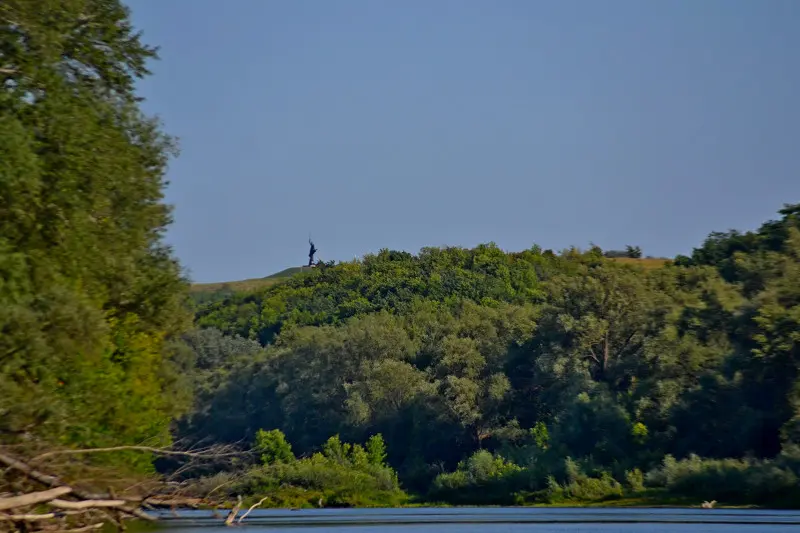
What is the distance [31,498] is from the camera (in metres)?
16.0

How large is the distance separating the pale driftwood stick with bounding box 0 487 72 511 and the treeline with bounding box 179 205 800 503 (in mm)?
43759

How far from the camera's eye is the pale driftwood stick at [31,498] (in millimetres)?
15227

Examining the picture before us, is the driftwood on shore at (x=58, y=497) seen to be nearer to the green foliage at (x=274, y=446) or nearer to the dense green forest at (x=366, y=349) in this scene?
the dense green forest at (x=366, y=349)

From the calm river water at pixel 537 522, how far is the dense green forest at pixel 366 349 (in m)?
3.70

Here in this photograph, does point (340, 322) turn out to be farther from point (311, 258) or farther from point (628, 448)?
point (311, 258)

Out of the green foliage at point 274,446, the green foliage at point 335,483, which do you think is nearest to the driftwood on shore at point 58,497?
the green foliage at point 335,483

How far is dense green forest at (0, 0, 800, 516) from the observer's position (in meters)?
23.3

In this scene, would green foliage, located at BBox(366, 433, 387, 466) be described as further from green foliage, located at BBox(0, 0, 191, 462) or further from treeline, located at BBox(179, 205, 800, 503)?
green foliage, located at BBox(0, 0, 191, 462)

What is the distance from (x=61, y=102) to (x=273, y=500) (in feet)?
199

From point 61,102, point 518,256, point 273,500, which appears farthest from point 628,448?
point 518,256

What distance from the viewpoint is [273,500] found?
3204 inches

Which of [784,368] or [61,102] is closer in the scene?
[61,102]

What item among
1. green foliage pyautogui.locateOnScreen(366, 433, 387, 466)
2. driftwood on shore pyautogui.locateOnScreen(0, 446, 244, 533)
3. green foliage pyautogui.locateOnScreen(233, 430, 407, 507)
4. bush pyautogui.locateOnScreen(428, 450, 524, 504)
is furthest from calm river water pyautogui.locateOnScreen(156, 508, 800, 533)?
driftwood on shore pyautogui.locateOnScreen(0, 446, 244, 533)

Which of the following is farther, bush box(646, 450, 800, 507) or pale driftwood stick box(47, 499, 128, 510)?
bush box(646, 450, 800, 507)
